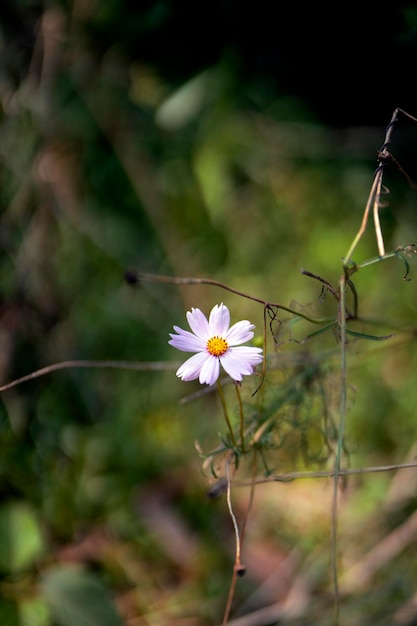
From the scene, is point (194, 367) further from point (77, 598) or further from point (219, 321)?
point (77, 598)

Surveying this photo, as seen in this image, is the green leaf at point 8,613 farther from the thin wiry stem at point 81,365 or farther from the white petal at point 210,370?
the white petal at point 210,370

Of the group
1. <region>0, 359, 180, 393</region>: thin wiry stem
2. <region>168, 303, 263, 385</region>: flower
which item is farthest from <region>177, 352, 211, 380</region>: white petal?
<region>0, 359, 180, 393</region>: thin wiry stem

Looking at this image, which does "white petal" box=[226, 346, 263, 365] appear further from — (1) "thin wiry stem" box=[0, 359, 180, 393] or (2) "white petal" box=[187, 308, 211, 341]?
(1) "thin wiry stem" box=[0, 359, 180, 393]

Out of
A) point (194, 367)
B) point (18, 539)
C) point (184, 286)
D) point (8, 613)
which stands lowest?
point (8, 613)

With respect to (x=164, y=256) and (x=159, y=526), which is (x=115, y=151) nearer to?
(x=164, y=256)

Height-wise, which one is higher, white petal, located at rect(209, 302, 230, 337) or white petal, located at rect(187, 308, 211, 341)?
white petal, located at rect(209, 302, 230, 337)

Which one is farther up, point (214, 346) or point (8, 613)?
point (214, 346)

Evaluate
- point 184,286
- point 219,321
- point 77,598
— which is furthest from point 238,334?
point 184,286

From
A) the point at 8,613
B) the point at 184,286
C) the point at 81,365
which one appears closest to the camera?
the point at 81,365

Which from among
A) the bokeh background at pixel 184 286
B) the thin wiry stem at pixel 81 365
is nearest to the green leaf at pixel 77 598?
the bokeh background at pixel 184 286
